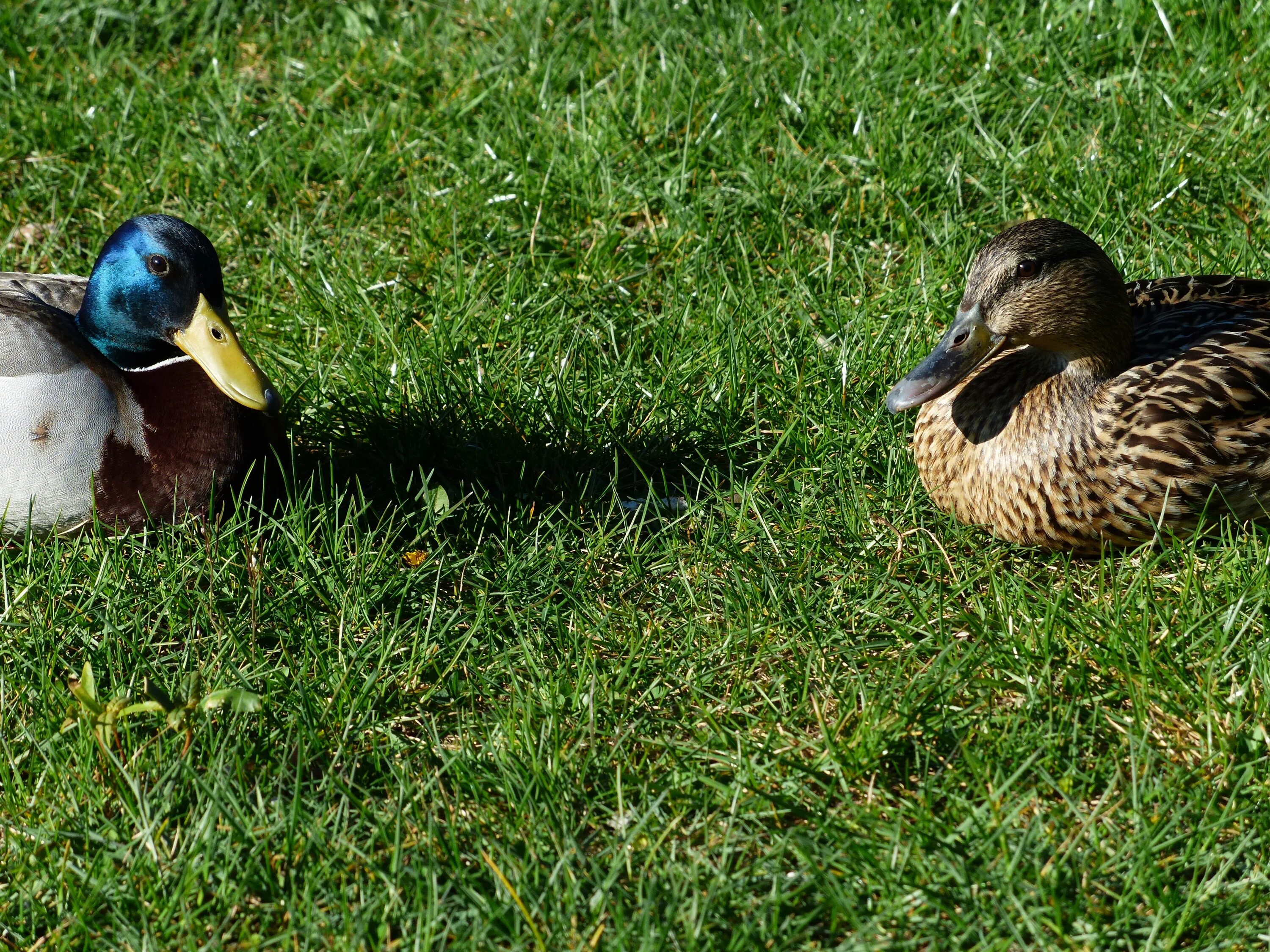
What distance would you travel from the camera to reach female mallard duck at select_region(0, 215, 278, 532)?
9.98 feet

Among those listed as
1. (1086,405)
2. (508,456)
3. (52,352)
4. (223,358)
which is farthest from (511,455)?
(1086,405)

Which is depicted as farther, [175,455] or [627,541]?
[627,541]

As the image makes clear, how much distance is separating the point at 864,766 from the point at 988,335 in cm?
104

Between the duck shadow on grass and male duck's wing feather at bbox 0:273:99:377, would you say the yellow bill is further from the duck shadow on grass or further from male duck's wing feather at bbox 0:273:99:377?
the duck shadow on grass

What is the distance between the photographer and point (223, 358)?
10.3 ft

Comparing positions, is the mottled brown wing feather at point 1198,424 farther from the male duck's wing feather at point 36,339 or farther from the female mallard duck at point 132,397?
the male duck's wing feather at point 36,339

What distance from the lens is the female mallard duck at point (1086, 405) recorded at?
3029mm

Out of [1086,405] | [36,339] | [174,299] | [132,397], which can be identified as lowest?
[132,397]

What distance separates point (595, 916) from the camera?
7.56 ft

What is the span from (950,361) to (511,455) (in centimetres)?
115

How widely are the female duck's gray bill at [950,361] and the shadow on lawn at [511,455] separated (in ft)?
1.86

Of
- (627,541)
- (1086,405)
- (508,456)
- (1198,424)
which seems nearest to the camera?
(1198,424)

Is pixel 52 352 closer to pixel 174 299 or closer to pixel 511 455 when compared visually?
pixel 174 299

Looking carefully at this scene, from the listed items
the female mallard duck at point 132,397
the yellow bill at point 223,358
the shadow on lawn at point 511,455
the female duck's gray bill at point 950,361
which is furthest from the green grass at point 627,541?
the female duck's gray bill at point 950,361
